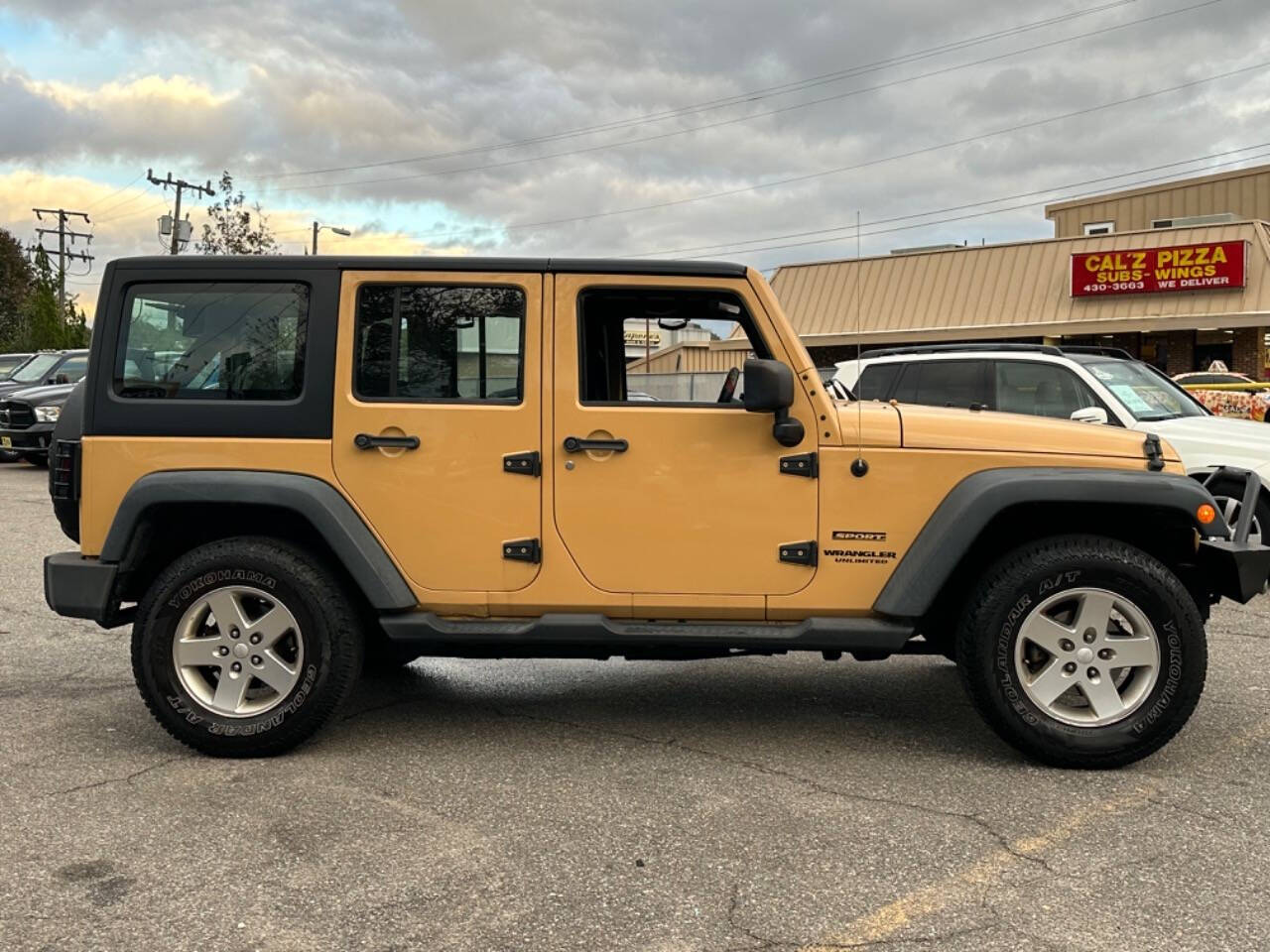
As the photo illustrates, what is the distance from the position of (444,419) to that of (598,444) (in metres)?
0.61

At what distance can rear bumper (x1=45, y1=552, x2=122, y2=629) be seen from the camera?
4148 mm

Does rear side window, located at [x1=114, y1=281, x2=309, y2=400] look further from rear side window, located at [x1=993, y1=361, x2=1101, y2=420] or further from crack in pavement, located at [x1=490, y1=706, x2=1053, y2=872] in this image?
rear side window, located at [x1=993, y1=361, x2=1101, y2=420]

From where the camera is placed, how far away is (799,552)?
4105 millimetres

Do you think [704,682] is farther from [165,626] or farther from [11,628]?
[11,628]

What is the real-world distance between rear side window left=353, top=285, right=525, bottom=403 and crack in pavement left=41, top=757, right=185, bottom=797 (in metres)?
1.62

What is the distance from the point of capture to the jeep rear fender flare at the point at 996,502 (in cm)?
395

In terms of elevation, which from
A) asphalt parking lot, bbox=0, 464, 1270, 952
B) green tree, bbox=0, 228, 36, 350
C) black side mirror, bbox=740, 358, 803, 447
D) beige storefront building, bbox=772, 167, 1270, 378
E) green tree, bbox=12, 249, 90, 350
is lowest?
asphalt parking lot, bbox=0, 464, 1270, 952

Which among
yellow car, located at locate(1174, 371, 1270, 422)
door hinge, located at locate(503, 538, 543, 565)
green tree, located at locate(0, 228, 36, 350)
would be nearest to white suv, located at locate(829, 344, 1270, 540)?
door hinge, located at locate(503, 538, 543, 565)

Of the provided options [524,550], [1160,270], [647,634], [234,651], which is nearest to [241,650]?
[234,651]

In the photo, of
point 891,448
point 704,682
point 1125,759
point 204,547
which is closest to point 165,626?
point 204,547

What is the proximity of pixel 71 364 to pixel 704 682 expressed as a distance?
621 inches

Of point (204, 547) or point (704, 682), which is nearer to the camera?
point (204, 547)

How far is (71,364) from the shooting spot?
1756cm

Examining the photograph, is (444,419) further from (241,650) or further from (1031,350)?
(1031,350)
